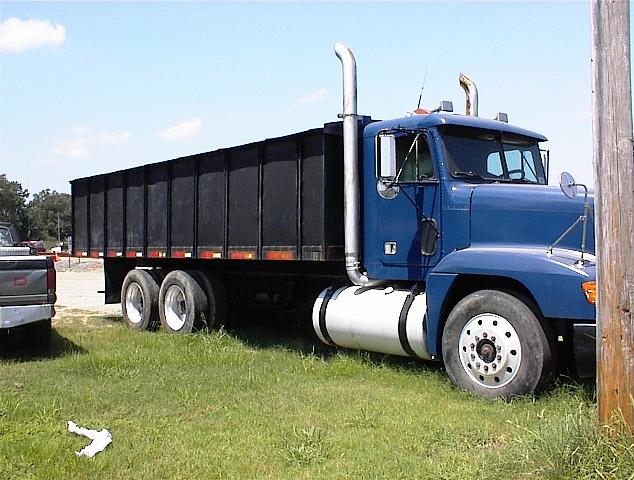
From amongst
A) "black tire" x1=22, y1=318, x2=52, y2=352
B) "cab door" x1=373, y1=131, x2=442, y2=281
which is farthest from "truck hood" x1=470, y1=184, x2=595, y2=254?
"black tire" x1=22, y1=318, x2=52, y2=352

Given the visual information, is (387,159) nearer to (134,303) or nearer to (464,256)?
(464,256)

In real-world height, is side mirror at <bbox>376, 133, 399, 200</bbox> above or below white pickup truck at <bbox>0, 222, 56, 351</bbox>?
above

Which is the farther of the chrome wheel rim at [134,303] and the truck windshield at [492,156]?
the chrome wheel rim at [134,303]

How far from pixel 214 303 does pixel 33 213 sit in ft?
276

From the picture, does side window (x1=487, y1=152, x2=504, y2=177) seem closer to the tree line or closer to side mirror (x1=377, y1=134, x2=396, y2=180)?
side mirror (x1=377, y1=134, x2=396, y2=180)

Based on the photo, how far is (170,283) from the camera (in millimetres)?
11867

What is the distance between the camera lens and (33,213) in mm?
88750

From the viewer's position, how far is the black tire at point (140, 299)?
487 inches

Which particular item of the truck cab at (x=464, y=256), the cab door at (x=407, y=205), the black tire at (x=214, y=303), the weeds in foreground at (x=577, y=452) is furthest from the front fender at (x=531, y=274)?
the black tire at (x=214, y=303)

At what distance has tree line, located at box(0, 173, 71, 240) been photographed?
7594 cm

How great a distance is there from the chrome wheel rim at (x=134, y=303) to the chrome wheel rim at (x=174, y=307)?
962 mm

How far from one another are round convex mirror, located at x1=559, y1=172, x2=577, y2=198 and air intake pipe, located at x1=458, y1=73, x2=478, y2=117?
3668mm

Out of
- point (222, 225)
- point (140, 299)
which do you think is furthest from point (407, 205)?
point (140, 299)

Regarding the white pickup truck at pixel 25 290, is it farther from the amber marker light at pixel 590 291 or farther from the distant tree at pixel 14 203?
the distant tree at pixel 14 203
